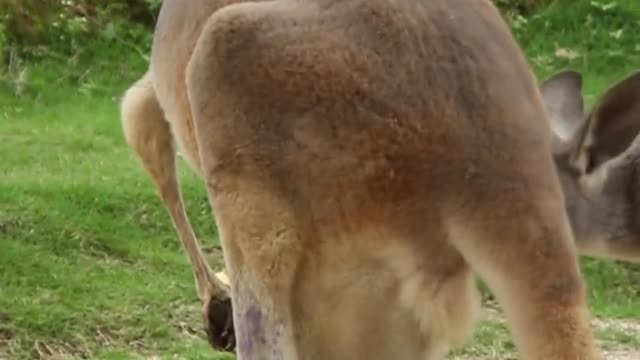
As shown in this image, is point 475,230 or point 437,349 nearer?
point 475,230

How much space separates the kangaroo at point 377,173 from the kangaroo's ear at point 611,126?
269 mm

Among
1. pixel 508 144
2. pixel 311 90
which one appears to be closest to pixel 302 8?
pixel 311 90

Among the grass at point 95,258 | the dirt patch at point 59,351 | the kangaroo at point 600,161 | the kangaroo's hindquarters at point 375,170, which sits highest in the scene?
the kangaroo's hindquarters at point 375,170

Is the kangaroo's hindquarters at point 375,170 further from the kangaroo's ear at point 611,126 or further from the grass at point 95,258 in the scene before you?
the grass at point 95,258

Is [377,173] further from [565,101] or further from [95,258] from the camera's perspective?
[95,258]

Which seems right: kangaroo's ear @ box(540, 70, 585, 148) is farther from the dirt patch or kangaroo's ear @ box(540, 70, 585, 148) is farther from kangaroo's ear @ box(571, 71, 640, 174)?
the dirt patch

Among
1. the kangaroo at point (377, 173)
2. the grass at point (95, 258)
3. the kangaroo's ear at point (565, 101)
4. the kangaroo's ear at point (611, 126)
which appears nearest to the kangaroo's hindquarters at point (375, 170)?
the kangaroo at point (377, 173)

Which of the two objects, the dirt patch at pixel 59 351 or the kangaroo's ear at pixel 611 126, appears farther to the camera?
the dirt patch at pixel 59 351

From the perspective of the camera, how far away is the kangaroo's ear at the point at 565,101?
4.47m

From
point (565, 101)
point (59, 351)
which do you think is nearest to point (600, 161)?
point (565, 101)

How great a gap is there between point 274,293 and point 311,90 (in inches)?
16.8

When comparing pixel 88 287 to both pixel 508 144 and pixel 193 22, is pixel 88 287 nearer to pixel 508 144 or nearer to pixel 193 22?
pixel 193 22

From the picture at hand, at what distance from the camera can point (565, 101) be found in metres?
4.61

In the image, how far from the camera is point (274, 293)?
11.8 feet
